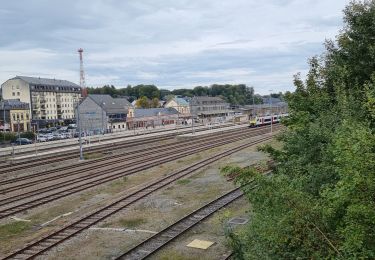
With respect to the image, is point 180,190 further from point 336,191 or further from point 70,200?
point 336,191

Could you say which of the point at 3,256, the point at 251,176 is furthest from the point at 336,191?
the point at 3,256

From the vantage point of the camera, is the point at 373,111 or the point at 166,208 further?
the point at 166,208

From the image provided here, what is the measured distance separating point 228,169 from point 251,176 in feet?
1.94

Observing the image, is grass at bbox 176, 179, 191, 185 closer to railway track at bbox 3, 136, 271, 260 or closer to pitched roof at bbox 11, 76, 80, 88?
railway track at bbox 3, 136, 271, 260

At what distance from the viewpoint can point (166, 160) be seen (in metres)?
44.2

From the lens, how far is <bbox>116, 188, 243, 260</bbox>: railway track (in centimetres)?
1565

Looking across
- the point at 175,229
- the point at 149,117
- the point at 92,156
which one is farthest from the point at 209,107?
the point at 175,229

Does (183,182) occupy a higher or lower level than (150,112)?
lower

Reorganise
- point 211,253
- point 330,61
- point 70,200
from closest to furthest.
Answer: point 211,253, point 330,61, point 70,200

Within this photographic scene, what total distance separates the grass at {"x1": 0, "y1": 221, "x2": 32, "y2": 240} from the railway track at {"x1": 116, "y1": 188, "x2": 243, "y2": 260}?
23.2ft

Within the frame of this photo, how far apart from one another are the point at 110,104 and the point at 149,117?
39.0 ft

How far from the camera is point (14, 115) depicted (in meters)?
114

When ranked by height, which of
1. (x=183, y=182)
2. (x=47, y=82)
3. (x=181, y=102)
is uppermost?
(x=47, y=82)

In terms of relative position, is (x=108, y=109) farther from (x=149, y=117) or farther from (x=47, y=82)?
(x=47, y=82)
